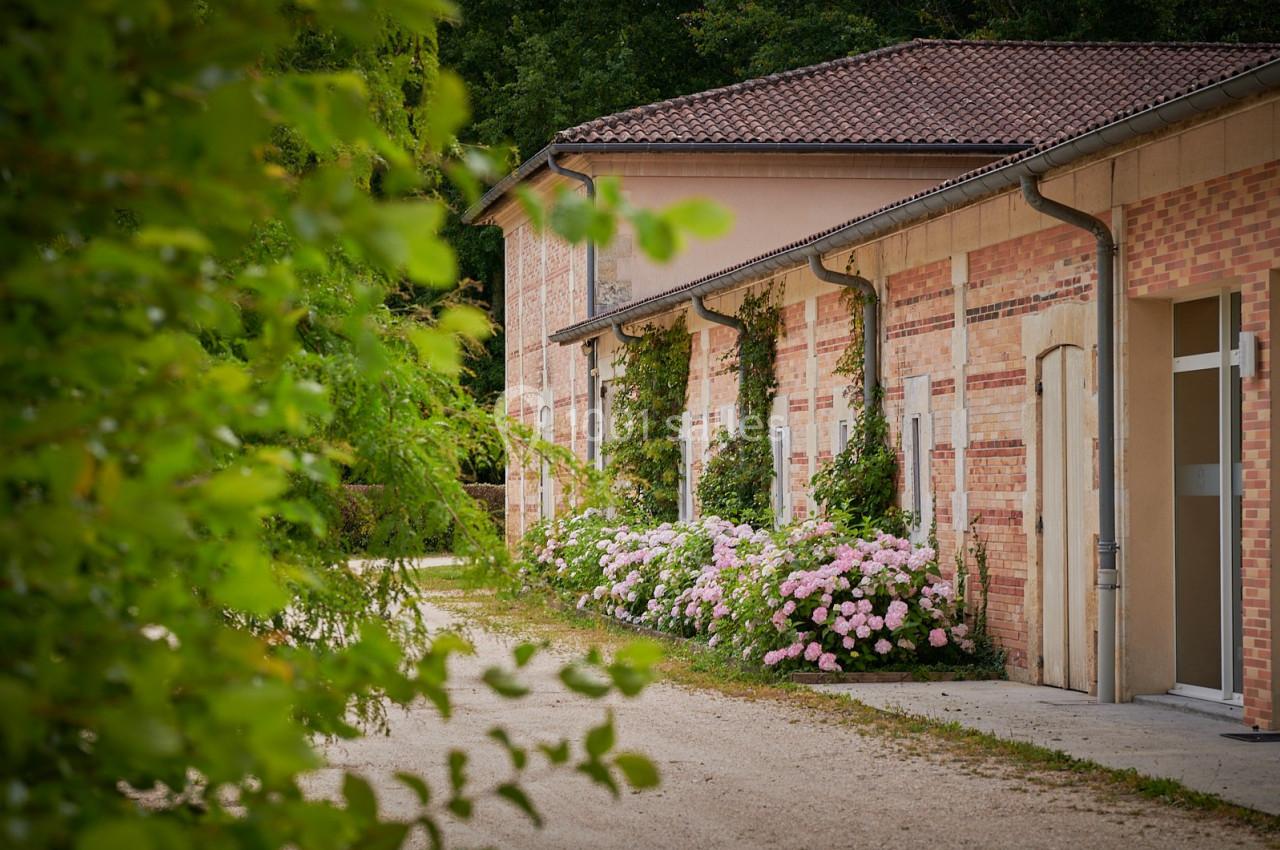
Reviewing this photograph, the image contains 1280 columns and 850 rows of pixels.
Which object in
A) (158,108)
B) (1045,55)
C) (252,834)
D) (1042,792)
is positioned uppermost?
(1045,55)

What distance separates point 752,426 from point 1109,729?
8.40 metres

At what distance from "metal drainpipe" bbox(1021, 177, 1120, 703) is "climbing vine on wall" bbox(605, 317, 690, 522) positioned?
9065mm

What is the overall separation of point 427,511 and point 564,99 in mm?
34648

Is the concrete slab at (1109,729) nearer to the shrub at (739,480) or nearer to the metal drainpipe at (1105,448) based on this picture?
the metal drainpipe at (1105,448)

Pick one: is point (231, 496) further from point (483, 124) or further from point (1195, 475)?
point (483, 124)

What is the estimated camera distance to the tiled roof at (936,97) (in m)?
25.0

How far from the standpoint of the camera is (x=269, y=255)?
202 inches

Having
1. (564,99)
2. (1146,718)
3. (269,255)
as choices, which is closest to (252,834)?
(269,255)

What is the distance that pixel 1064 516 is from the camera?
11875 millimetres

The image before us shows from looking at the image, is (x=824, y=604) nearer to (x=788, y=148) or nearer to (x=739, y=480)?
(x=739, y=480)

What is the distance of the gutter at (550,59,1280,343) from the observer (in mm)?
9086

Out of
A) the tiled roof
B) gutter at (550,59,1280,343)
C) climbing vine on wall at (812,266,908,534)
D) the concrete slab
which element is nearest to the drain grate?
the concrete slab

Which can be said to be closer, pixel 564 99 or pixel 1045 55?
pixel 1045 55

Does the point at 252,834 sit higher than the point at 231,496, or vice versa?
the point at 231,496
